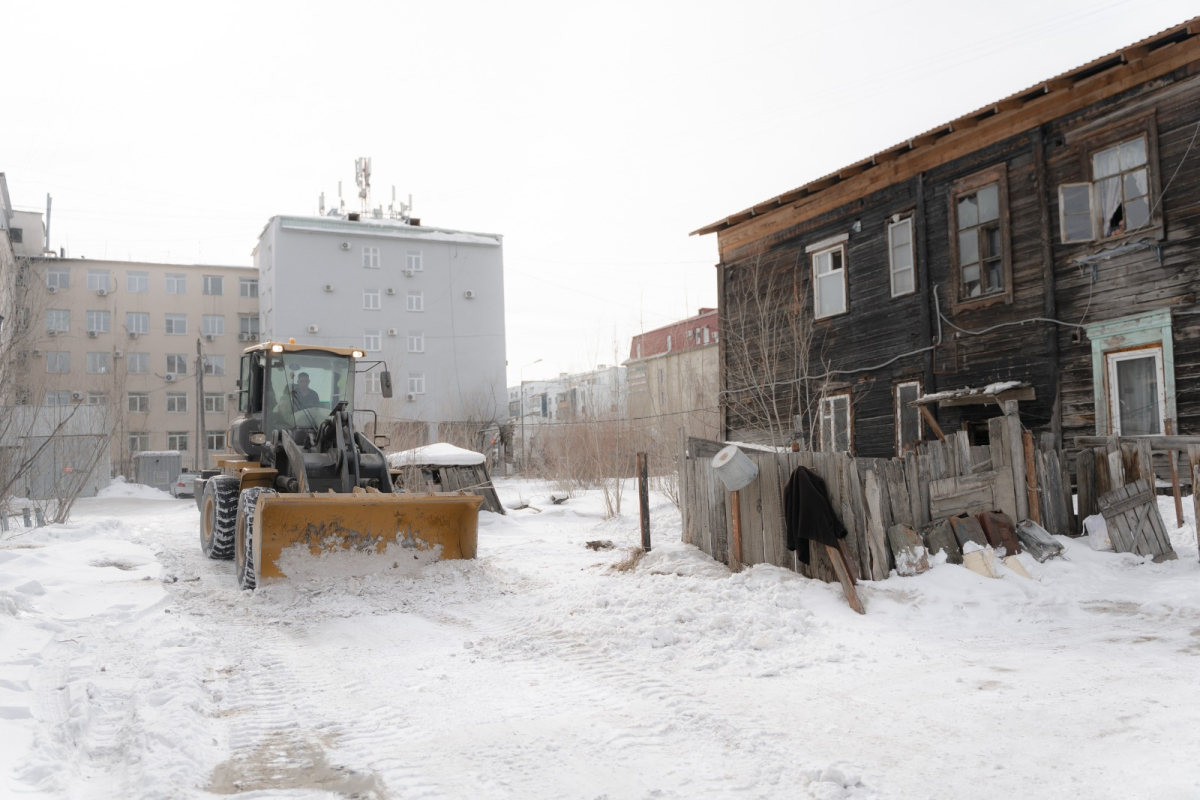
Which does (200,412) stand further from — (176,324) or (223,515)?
(223,515)

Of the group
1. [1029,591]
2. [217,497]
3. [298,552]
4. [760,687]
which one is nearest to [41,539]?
[217,497]

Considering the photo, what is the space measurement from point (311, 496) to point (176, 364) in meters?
42.8

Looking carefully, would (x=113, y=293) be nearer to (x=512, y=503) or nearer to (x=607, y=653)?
(x=512, y=503)

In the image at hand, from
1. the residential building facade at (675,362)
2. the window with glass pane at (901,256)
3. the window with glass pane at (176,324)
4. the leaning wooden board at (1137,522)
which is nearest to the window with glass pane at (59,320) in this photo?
the window with glass pane at (176,324)

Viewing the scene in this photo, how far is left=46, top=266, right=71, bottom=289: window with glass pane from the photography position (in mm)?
44969

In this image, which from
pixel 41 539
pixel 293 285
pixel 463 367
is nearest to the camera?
pixel 41 539

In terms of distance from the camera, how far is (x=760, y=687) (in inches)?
228

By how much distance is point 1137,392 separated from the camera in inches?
503

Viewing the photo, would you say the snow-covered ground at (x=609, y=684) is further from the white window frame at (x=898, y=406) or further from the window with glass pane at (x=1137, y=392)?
the white window frame at (x=898, y=406)

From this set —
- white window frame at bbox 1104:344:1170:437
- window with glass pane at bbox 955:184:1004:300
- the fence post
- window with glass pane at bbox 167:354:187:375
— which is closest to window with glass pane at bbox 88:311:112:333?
window with glass pane at bbox 167:354:187:375

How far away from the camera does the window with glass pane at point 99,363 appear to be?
4541 centimetres

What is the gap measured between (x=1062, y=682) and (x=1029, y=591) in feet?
7.44

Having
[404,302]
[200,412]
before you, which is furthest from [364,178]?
[200,412]

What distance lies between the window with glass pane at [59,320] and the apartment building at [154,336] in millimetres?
45
